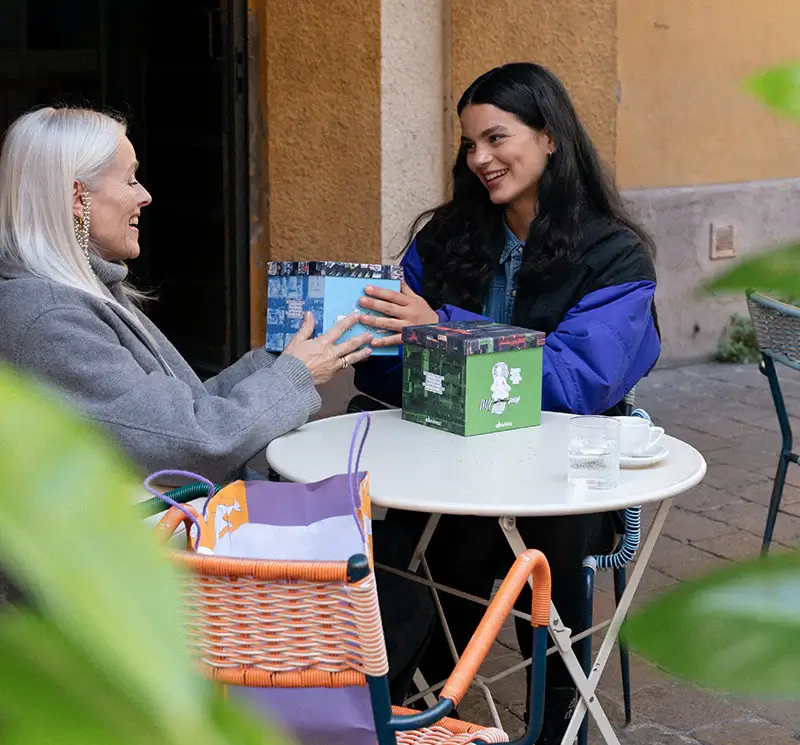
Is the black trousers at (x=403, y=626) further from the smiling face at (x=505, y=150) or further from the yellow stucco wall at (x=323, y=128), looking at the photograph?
the yellow stucco wall at (x=323, y=128)

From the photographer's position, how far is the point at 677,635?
254 mm

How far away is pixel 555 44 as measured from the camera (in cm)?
543

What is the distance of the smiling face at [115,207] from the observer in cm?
250

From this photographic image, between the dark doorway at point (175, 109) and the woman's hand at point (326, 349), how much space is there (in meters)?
2.56

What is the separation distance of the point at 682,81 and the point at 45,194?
4.74 m

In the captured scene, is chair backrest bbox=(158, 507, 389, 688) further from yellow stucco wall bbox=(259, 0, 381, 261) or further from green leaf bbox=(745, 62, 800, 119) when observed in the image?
yellow stucco wall bbox=(259, 0, 381, 261)

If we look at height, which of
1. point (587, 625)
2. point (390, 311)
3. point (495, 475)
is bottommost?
point (587, 625)

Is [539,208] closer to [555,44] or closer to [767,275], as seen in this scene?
[555,44]

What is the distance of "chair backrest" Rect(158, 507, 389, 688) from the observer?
146 centimetres

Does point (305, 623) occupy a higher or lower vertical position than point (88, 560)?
lower

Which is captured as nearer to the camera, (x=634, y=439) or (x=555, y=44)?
(x=634, y=439)

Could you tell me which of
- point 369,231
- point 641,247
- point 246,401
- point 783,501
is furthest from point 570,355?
point 369,231

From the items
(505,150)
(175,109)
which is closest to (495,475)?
(505,150)

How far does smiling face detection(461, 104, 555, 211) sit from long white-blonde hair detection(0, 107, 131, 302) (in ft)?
3.40
